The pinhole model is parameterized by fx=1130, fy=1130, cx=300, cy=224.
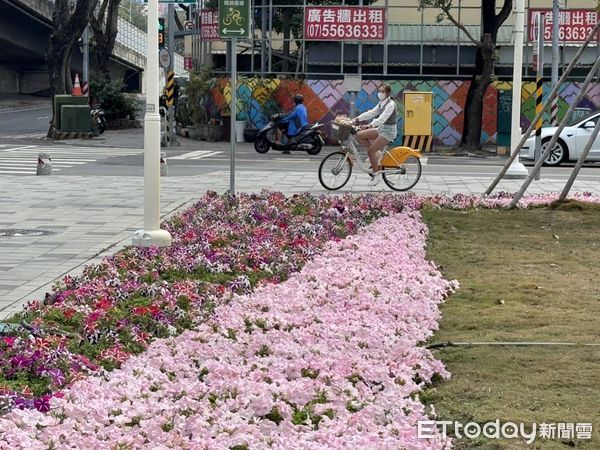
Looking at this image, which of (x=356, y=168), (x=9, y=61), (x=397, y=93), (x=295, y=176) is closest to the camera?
(x=356, y=168)

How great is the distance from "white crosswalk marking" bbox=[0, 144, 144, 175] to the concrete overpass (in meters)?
23.8

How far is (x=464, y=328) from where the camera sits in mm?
7426

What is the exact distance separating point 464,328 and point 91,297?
2523 mm

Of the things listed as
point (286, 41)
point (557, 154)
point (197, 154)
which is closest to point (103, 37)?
point (286, 41)

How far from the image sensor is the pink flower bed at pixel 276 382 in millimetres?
4848

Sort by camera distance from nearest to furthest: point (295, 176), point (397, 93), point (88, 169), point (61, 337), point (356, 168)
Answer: point (61, 337)
point (356, 168)
point (295, 176)
point (88, 169)
point (397, 93)

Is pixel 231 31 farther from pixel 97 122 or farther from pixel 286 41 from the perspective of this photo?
pixel 286 41

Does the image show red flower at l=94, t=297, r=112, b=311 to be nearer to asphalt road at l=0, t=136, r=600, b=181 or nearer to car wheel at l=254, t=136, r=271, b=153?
asphalt road at l=0, t=136, r=600, b=181

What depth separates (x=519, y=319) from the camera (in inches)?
301

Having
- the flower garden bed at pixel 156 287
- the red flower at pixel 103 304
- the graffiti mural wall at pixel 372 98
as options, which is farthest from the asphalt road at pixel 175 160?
the red flower at pixel 103 304

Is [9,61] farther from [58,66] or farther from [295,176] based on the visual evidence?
[295,176]

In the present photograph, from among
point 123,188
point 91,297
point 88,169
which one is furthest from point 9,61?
point 91,297

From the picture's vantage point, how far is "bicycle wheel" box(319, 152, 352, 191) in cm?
1775

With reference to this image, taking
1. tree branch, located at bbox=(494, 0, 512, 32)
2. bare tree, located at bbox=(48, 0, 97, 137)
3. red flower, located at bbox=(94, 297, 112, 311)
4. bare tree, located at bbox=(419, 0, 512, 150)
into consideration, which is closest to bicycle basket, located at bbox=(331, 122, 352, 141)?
red flower, located at bbox=(94, 297, 112, 311)
